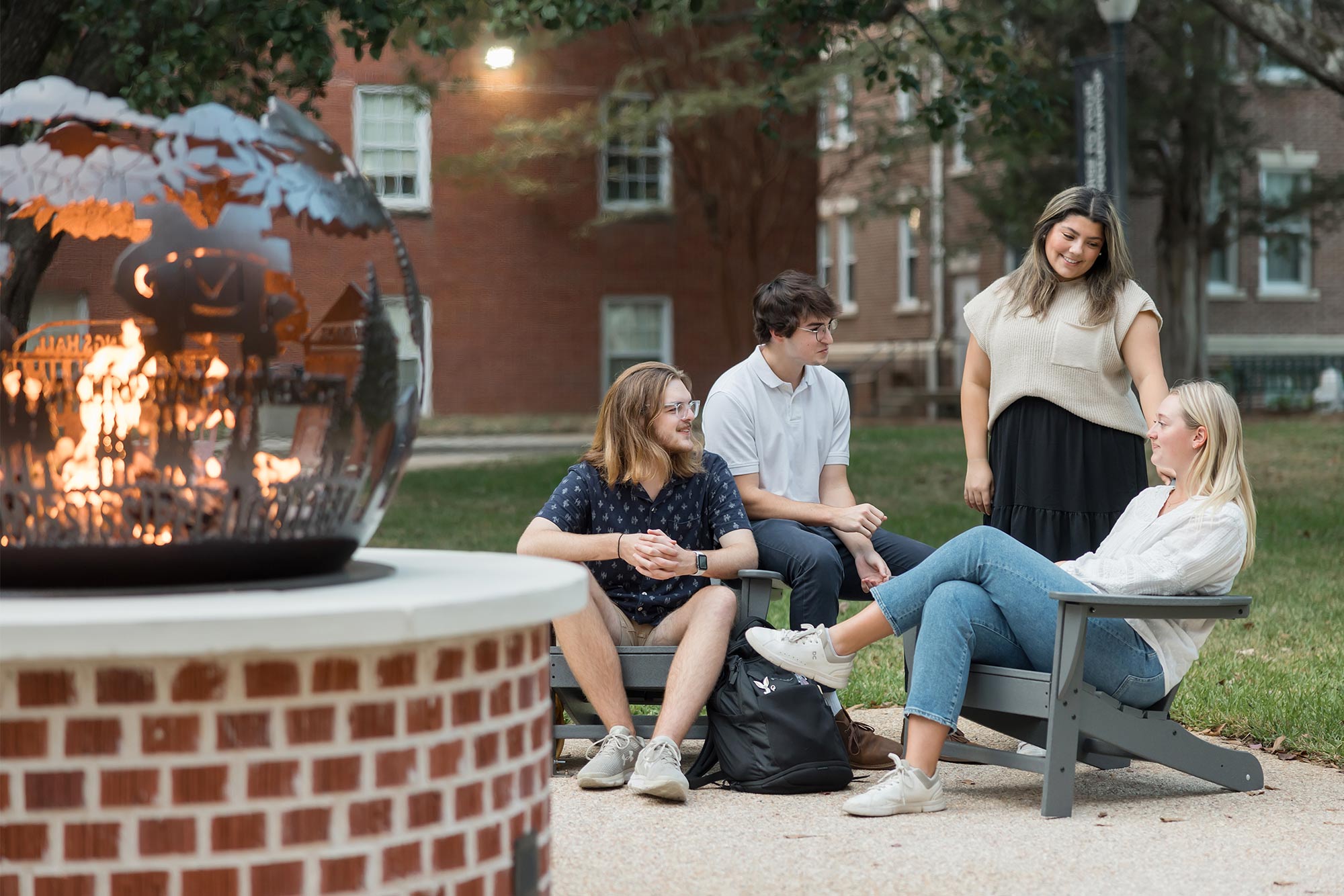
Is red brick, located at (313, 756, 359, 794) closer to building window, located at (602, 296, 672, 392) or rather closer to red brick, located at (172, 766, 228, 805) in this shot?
red brick, located at (172, 766, 228, 805)

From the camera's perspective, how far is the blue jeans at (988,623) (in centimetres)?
433

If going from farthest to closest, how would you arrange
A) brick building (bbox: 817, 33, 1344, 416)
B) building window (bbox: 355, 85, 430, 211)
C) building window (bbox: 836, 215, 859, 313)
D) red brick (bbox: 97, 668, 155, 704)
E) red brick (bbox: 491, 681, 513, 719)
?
building window (bbox: 836, 215, 859, 313), brick building (bbox: 817, 33, 1344, 416), building window (bbox: 355, 85, 430, 211), red brick (bbox: 491, 681, 513, 719), red brick (bbox: 97, 668, 155, 704)

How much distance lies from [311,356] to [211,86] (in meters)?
10.8

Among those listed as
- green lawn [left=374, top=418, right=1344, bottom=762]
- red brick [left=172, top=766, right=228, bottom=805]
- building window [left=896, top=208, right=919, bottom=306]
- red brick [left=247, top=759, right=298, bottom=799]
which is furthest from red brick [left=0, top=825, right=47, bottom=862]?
building window [left=896, top=208, right=919, bottom=306]

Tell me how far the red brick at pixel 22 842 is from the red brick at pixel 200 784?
0.21 meters

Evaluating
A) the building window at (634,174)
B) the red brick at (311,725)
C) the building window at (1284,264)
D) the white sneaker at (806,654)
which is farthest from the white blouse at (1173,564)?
the building window at (1284,264)

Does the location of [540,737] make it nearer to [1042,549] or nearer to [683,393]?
[683,393]

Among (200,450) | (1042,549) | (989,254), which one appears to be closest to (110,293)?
(200,450)

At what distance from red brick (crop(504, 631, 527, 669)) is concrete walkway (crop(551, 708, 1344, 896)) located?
100cm

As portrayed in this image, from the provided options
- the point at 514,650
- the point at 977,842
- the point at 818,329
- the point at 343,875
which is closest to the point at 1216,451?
the point at 977,842

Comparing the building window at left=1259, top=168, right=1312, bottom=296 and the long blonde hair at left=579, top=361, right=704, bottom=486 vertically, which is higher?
the building window at left=1259, top=168, right=1312, bottom=296

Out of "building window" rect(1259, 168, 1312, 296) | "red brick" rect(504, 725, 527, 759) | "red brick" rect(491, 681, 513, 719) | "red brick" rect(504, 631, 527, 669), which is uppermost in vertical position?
"building window" rect(1259, 168, 1312, 296)

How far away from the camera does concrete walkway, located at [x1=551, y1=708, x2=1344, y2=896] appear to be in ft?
11.9

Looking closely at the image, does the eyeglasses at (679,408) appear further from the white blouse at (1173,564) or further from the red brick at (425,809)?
the red brick at (425,809)
